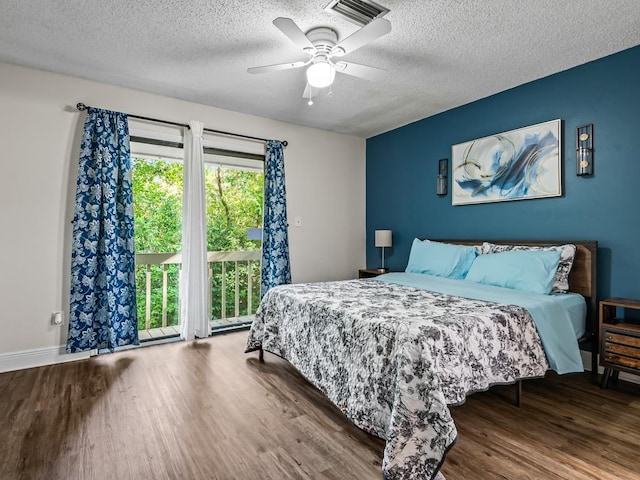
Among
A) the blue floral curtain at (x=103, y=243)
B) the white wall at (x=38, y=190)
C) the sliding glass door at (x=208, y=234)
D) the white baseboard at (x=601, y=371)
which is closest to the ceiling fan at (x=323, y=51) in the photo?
the blue floral curtain at (x=103, y=243)

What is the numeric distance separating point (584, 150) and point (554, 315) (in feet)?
4.66

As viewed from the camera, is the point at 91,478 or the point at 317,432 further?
the point at 317,432

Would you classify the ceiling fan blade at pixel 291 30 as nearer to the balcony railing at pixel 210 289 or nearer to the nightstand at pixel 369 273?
the balcony railing at pixel 210 289

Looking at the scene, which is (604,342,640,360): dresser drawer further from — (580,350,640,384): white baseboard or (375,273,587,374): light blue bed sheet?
(580,350,640,384): white baseboard

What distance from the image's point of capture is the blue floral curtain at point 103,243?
3.03 metres

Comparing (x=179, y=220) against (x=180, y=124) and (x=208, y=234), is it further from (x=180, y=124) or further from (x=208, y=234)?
(x=180, y=124)

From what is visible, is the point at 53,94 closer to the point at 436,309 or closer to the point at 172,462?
the point at 172,462

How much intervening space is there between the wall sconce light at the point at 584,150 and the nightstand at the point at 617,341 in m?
1.05

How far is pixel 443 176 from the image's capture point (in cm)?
399

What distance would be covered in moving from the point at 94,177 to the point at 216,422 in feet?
7.86

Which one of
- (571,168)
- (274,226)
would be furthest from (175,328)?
(571,168)

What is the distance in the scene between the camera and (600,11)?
2.17 m

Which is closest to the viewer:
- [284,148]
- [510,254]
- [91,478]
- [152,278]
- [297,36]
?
[91,478]

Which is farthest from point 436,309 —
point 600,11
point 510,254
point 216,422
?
point 600,11
